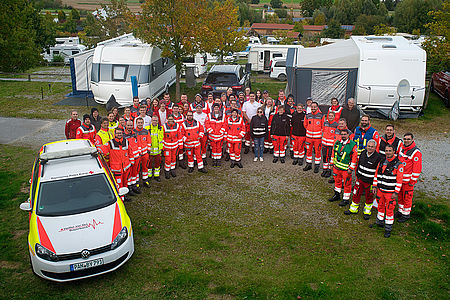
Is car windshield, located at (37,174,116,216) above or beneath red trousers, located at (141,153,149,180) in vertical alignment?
above

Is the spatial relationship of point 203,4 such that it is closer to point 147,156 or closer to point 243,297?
point 147,156

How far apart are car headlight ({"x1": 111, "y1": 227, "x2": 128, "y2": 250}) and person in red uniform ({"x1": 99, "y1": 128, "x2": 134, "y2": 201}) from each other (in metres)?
2.44

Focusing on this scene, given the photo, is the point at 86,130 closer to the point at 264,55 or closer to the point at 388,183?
the point at 388,183

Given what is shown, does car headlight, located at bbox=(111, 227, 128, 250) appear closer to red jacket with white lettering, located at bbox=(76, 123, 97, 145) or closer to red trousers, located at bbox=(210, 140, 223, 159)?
red jacket with white lettering, located at bbox=(76, 123, 97, 145)

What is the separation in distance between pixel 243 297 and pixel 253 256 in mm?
1119

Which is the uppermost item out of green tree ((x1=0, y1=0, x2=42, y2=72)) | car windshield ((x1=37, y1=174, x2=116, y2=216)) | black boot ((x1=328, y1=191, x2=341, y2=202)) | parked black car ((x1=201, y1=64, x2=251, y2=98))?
green tree ((x1=0, y1=0, x2=42, y2=72))

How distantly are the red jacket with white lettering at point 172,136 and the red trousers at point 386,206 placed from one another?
512 cm

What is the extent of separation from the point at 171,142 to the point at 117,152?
187 centimetres

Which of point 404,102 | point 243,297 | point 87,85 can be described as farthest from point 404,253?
point 87,85

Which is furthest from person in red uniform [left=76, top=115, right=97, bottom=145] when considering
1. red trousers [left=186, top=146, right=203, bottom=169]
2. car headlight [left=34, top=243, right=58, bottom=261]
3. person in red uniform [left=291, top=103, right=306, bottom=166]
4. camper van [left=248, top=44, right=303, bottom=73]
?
camper van [left=248, top=44, right=303, bottom=73]

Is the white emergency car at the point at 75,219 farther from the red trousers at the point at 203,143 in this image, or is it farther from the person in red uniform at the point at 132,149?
the red trousers at the point at 203,143

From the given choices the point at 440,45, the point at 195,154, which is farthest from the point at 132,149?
the point at 440,45

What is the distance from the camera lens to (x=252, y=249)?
7.00 metres

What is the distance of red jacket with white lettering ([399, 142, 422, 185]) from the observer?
741 centimetres
